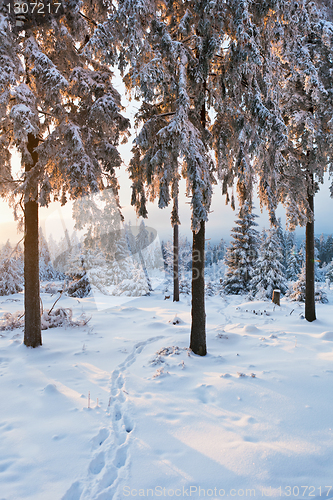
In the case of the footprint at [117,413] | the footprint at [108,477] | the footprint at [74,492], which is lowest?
the footprint at [117,413]

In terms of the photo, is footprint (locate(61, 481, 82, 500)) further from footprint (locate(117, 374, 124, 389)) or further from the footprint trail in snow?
footprint (locate(117, 374, 124, 389))

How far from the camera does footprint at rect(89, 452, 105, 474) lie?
3.16 metres

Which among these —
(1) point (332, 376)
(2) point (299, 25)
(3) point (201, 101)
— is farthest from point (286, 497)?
(2) point (299, 25)

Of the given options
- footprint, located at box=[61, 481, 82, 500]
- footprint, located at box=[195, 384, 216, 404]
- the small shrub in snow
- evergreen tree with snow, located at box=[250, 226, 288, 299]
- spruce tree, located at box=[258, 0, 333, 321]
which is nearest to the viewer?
footprint, located at box=[61, 481, 82, 500]

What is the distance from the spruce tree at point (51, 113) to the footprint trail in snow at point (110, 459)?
13.7 ft

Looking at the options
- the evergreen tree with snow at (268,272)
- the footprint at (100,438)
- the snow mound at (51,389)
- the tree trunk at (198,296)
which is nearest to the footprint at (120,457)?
the footprint at (100,438)

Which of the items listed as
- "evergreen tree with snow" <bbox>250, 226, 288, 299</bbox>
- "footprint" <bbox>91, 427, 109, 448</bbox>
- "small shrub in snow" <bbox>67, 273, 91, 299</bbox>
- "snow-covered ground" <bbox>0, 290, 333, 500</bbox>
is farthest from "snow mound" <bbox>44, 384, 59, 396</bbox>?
"evergreen tree with snow" <bbox>250, 226, 288, 299</bbox>

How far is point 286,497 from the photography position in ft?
9.19

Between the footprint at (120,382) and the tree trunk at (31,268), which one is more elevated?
the tree trunk at (31,268)

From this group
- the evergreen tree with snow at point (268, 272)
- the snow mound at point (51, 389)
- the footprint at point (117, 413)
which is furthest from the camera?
the evergreen tree with snow at point (268, 272)

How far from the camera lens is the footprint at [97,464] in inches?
125

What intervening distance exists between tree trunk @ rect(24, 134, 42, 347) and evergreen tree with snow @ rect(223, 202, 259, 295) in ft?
65.2

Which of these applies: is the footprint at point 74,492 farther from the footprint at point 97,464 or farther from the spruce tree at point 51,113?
the spruce tree at point 51,113

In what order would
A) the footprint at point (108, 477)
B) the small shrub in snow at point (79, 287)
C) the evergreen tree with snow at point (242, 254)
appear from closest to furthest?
1. the footprint at point (108, 477)
2. the small shrub in snow at point (79, 287)
3. the evergreen tree with snow at point (242, 254)
